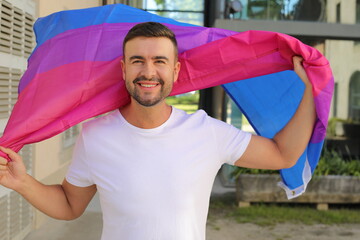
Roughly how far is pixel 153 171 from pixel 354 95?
28.2ft

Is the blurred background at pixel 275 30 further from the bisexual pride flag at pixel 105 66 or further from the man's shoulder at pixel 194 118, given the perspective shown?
the man's shoulder at pixel 194 118

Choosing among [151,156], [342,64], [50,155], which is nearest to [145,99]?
[151,156]

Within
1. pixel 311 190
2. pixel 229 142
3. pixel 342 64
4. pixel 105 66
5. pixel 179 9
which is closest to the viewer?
pixel 229 142

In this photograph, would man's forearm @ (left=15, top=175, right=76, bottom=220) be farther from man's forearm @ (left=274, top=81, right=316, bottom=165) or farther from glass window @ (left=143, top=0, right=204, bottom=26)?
glass window @ (left=143, top=0, right=204, bottom=26)

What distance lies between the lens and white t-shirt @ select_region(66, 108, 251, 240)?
2055 millimetres

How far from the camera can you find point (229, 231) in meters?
6.46

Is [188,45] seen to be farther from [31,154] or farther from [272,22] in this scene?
[272,22]

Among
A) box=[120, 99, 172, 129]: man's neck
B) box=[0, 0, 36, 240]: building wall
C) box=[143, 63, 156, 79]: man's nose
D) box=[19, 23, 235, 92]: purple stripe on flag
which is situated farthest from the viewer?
box=[0, 0, 36, 240]: building wall

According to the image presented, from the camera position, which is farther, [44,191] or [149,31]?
[44,191]

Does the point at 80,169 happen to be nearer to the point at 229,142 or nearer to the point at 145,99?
the point at 145,99

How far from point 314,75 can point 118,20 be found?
97 cm

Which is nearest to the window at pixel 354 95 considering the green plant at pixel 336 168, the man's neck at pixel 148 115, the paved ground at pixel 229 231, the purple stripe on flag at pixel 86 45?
the green plant at pixel 336 168

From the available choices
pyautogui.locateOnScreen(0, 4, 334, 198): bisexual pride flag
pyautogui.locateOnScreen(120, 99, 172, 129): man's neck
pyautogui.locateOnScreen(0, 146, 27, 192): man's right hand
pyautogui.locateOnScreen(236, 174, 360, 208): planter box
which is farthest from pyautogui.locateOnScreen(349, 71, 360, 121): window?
pyautogui.locateOnScreen(0, 146, 27, 192): man's right hand

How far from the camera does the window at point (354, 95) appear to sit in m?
9.88
